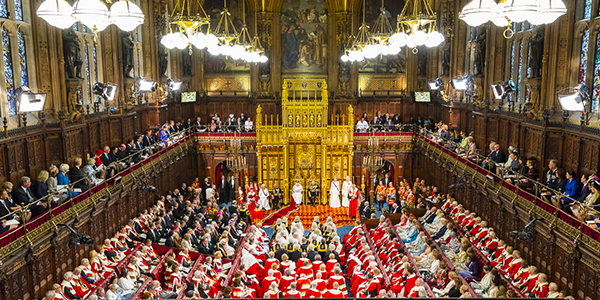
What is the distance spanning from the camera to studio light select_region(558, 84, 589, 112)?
13703 mm

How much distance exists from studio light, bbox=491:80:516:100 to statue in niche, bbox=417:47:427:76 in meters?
12.3

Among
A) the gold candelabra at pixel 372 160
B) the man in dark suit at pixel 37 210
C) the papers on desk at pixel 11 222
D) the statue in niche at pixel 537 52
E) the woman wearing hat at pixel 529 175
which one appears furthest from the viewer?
the gold candelabra at pixel 372 160

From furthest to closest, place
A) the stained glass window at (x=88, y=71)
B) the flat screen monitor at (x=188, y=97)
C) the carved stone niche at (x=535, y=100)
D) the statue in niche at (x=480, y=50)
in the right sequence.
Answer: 1. the flat screen monitor at (x=188, y=97)
2. the statue in niche at (x=480, y=50)
3. the stained glass window at (x=88, y=71)
4. the carved stone niche at (x=535, y=100)

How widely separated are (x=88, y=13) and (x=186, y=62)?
2360 centimetres

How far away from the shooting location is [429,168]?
25.9 metres

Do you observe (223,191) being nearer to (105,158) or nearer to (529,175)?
(105,158)

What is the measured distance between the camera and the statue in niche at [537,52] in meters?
16.1

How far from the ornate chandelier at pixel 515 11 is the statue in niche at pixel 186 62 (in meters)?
24.5

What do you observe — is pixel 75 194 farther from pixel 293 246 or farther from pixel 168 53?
pixel 168 53

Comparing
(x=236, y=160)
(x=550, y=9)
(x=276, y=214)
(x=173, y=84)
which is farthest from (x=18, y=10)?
(x=550, y=9)

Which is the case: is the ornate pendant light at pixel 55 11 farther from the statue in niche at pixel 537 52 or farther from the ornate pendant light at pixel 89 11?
the statue in niche at pixel 537 52

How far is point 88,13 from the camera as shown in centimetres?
733

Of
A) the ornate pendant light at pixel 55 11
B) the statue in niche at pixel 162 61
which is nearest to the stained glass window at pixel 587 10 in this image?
the ornate pendant light at pixel 55 11

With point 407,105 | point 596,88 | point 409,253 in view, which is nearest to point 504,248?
point 409,253
